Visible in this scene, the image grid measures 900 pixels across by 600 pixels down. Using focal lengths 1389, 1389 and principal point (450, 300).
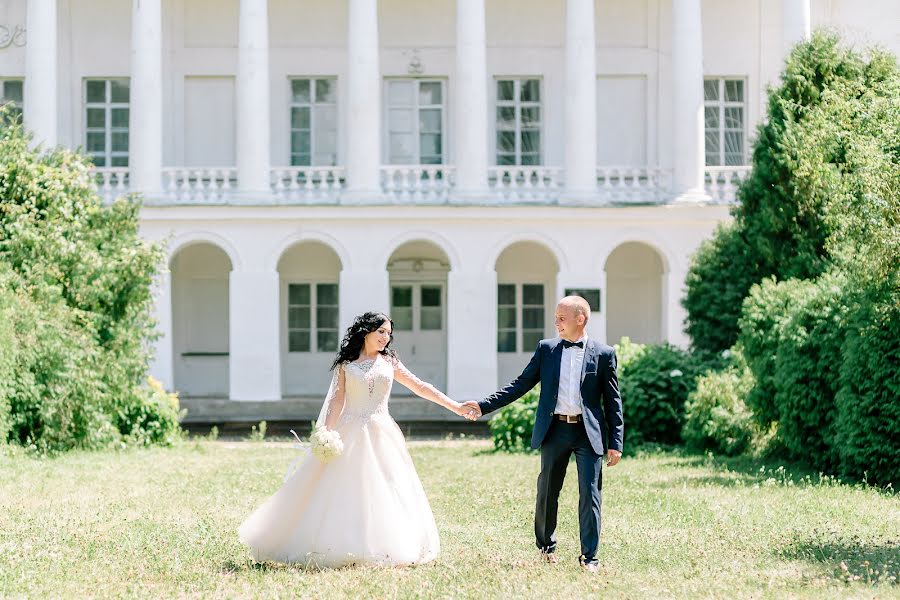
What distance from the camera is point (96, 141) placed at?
2991cm

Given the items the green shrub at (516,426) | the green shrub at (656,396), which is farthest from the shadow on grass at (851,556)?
A: the green shrub at (516,426)

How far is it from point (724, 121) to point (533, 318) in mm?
5984

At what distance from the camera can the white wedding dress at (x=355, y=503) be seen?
8977 millimetres

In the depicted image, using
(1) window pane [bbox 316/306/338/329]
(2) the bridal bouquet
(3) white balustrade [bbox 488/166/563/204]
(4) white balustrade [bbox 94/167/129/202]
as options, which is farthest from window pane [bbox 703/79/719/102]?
(2) the bridal bouquet

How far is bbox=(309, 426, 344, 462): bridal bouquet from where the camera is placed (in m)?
8.99

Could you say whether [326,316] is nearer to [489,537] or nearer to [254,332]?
[254,332]

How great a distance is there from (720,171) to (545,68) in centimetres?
460

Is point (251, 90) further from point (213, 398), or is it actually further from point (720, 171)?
point (720, 171)

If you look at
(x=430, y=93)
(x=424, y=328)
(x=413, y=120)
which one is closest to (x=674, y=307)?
(x=424, y=328)

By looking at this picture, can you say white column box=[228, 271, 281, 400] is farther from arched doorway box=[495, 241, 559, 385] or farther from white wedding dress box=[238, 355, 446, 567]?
white wedding dress box=[238, 355, 446, 567]

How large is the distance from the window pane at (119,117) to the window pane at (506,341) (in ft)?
30.6

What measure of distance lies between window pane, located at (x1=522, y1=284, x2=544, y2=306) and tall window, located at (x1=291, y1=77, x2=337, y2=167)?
509 centimetres

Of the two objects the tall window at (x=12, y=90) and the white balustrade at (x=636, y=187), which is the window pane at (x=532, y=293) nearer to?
the white balustrade at (x=636, y=187)

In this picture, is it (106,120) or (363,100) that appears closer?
(363,100)
